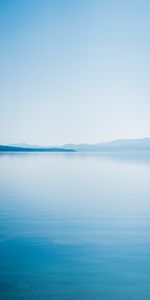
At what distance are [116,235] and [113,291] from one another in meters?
4.29

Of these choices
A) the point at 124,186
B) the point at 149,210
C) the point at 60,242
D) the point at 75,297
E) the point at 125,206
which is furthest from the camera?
the point at 124,186

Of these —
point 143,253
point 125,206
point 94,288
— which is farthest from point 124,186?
point 94,288

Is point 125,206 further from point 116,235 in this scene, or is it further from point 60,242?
point 60,242

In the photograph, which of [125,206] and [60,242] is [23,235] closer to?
[60,242]

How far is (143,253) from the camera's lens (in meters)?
9.05

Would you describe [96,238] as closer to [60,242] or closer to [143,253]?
[60,242]

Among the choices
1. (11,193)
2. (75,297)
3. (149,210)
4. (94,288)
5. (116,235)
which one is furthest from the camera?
(11,193)

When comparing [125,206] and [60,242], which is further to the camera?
[125,206]

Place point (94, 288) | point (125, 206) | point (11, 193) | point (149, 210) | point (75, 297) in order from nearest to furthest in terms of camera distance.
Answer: point (75, 297) < point (94, 288) < point (149, 210) < point (125, 206) < point (11, 193)

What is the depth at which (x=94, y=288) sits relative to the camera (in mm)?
6871

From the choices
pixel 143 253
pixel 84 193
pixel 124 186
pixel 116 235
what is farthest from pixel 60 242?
pixel 124 186

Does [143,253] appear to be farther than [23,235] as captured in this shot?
No

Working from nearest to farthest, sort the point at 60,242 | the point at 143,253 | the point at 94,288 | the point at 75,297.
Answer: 1. the point at 75,297
2. the point at 94,288
3. the point at 143,253
4. the point at 60,242

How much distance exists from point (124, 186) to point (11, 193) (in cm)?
972
